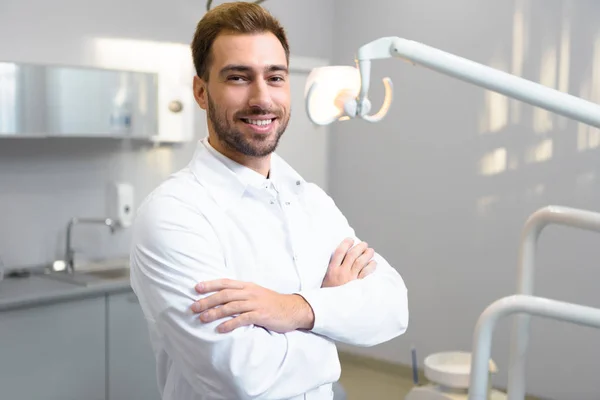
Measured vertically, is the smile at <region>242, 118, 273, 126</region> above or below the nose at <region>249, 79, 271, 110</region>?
below

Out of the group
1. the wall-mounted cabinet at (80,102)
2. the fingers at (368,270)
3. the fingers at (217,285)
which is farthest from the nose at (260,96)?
the wall-mounted cabinet at (80,102)

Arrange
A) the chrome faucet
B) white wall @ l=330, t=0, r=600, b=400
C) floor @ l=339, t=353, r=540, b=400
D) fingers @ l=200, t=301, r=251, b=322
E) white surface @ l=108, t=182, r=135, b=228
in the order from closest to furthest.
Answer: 1. fingers @ l=200, t=301, r=251, b=322
2. the chrome faucet
3. white surface @ l=108, t=182, r=135, b=228
4. white wall @ l=330, t=0, r=600, b=400
5. floor @ l=339, t=353, r=540, b=400

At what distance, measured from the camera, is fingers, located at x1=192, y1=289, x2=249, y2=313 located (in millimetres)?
1588

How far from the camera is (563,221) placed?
1783mm

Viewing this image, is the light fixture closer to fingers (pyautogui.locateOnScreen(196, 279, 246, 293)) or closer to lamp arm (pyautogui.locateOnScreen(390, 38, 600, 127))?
lamp arm (pyautogui.locateOnScreen(390, 38, 600, 127))

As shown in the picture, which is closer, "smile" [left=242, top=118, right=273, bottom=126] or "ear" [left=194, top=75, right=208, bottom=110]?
"smile" [left=242, top=118, right=273, bottom=126]

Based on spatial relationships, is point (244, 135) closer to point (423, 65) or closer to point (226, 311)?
point (226, 311)

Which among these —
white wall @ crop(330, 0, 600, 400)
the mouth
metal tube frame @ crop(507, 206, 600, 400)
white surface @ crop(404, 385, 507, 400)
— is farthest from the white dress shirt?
white wall @ crop(330, 0, 600, 400)

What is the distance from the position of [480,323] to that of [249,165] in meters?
0.62

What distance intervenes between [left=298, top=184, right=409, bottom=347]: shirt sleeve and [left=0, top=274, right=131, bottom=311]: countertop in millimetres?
1954

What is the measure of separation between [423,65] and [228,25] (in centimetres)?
75

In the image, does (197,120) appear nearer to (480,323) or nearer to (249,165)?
(249,165)

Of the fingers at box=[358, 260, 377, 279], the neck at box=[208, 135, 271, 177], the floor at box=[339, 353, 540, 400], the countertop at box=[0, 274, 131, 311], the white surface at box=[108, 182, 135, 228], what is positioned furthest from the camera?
the floor at box=[339, 353, 540, 400]

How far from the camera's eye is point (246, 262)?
5.78 feet
